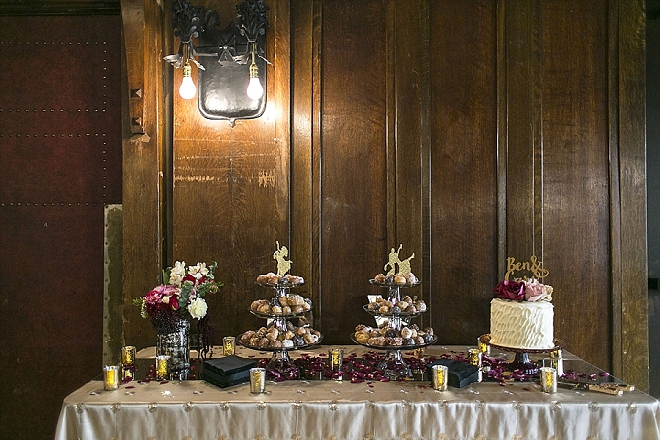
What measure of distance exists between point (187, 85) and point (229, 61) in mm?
312

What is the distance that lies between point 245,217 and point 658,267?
2.76m

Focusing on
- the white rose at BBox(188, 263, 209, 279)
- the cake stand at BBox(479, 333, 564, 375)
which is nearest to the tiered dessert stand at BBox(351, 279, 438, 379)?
the cake stand at BBox(479, 333, 564, 375)

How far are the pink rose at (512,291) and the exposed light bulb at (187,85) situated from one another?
2.09 meters

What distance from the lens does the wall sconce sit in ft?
10.6

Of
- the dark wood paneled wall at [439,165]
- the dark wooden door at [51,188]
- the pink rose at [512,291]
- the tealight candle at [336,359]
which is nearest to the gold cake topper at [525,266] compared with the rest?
the dark wood paneled wall at [439,165]

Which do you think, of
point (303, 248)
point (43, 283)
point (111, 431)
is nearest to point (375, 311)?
point (303, 248)

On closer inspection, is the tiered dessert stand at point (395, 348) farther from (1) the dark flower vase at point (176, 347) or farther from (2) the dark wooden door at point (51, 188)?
(2) the dark wooden door at point (51, 188)

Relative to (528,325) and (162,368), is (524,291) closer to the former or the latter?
(528,325)

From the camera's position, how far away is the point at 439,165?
3.36 meters

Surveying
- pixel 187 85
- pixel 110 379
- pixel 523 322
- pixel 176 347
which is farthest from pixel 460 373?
pixel 187 85

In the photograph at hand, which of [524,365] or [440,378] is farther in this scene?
[524,365]

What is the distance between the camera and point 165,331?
2.75 metres

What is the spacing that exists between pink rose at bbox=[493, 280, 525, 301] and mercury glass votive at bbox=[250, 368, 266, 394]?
1.30 metres

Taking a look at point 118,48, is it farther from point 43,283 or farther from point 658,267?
point 658,267
